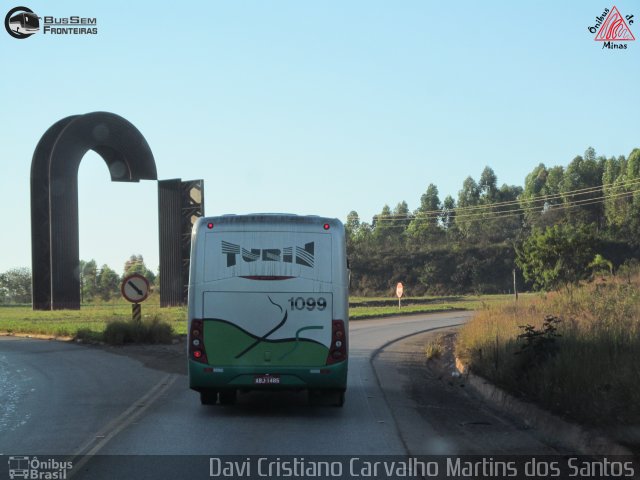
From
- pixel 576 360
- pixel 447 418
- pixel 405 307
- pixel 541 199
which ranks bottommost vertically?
pixel 447 418

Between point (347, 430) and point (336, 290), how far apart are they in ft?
7.20

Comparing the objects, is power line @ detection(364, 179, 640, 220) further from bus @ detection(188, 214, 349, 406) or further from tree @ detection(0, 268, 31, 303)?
bus @ detection(188, 214, 349, 406)

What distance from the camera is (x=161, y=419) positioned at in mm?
11234

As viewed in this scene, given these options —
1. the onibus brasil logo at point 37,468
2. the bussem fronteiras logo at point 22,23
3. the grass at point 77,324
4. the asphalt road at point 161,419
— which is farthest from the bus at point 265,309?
the bussem fronteiras logo at point 22,23

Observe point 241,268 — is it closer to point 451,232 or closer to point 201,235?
point 201,235

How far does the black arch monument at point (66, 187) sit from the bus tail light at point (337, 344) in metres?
34.0

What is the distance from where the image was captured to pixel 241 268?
11.8 meters

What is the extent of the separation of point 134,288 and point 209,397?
11.9 meters

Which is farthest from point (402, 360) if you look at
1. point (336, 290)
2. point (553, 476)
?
point (553, 476)

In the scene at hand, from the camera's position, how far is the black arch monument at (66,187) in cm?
4331

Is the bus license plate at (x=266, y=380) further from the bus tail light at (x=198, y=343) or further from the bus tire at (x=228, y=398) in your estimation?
the bus tire at (x=228, y=398)

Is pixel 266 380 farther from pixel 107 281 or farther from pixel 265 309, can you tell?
pixel 107 281

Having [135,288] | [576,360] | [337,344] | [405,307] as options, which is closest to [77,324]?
[135,288]

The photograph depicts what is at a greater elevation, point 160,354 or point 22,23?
point 22,23
